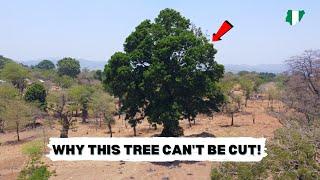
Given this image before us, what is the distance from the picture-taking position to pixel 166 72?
2362cm

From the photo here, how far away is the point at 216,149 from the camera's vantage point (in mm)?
10219

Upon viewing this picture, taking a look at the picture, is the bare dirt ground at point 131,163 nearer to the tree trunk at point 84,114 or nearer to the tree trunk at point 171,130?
the tree trunk at point 84,114

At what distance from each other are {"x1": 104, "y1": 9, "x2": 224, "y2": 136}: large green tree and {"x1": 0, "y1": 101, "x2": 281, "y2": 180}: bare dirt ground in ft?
10.4

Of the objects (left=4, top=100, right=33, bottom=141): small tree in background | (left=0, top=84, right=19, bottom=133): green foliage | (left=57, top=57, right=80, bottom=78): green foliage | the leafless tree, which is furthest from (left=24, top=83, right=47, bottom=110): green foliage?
(left=57, top=57, right=80, bottom=78): green foliage

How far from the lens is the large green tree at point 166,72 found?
23766 mm

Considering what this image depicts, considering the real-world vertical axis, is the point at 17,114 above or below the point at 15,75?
below

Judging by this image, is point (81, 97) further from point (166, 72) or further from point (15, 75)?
point (166, 72)

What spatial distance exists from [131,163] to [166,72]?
5385 millimetres

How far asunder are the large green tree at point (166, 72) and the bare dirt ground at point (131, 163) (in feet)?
10.4

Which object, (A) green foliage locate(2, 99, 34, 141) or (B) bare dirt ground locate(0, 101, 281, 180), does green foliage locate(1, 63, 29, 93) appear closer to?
(B) bare dirt ground locate(0, 101, 281, 180)

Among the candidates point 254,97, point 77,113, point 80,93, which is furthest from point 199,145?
point 254,97

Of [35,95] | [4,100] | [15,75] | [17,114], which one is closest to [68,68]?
[15,75]

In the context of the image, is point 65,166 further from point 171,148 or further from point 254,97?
point 254,97

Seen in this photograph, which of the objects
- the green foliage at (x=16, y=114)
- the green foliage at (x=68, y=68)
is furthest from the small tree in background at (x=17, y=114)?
the green foliage at (x=68, y=68)
